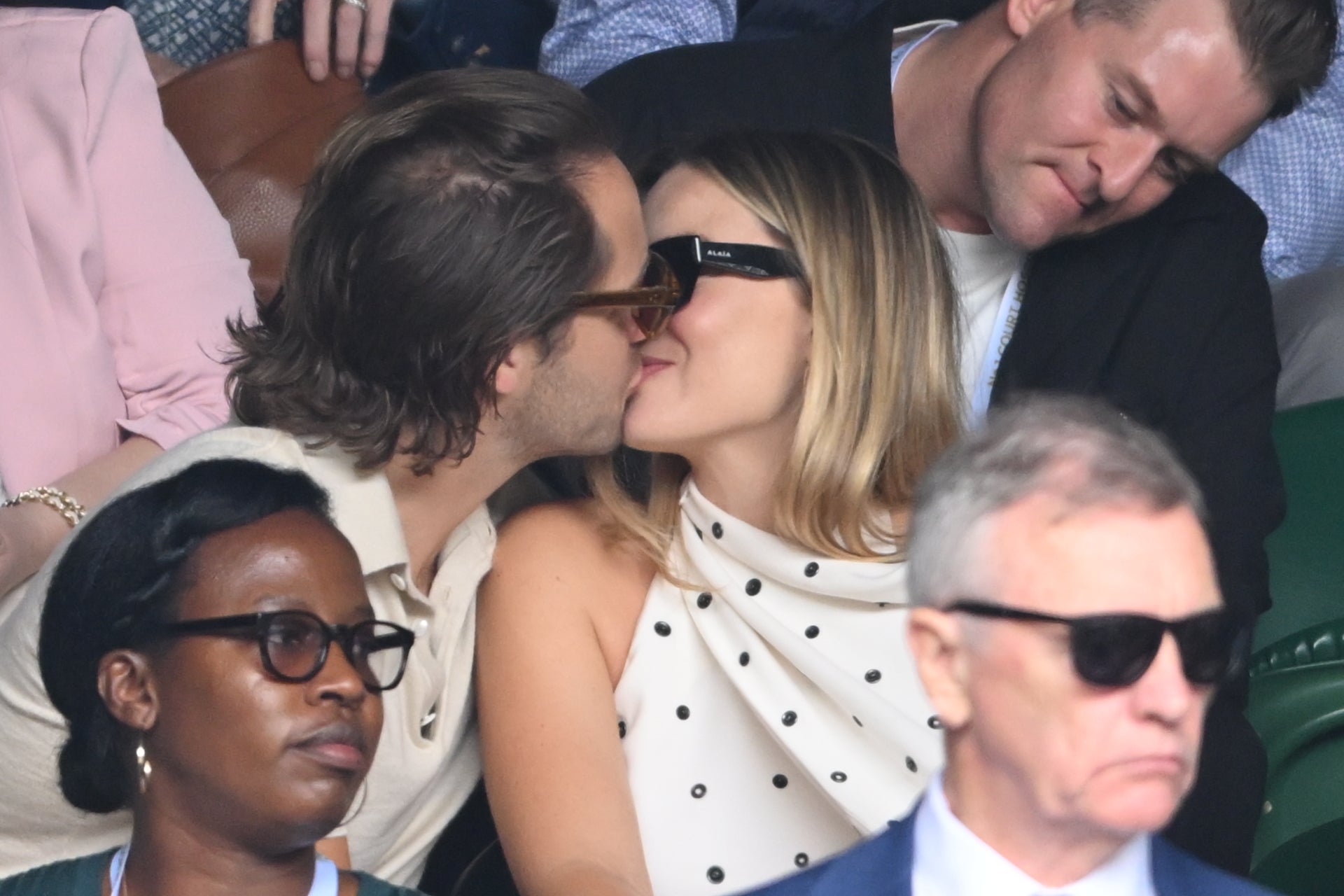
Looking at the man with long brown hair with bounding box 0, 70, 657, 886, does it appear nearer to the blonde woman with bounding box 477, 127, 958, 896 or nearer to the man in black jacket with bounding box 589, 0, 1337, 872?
the blonde woman with bounding box 477, 127, 958, 896

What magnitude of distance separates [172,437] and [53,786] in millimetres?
601

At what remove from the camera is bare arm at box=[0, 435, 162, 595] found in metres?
1.81

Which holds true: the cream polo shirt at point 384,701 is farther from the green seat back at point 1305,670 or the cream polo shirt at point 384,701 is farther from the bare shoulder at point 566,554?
the green seat back at point 1305,670

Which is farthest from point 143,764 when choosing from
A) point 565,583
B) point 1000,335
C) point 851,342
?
point 1000,335

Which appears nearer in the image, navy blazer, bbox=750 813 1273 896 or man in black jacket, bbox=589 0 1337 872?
navy blazer, bbox=750 813 1273 896

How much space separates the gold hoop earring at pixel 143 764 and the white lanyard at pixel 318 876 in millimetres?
91

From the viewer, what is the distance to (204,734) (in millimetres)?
1245

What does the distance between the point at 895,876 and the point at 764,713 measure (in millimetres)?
723

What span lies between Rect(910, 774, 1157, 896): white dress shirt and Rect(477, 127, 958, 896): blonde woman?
2.19 feet

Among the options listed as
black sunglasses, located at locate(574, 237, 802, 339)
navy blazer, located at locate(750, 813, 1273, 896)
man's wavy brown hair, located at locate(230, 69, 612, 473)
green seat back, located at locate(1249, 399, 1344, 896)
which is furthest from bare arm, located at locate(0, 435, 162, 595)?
green seat back, located at locate(1249, 399, 1344, 896)

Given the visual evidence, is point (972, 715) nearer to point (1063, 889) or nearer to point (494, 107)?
point (1063, 889)

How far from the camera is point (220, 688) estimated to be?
1240 mm

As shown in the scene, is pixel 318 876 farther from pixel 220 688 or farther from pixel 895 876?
pixel 895 876

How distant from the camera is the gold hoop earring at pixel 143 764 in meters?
1.28
